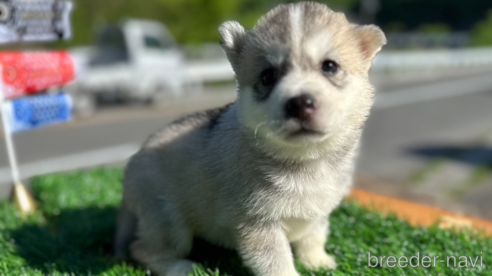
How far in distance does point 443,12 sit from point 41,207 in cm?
2759

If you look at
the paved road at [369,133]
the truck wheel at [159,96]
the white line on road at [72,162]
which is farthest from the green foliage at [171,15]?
the white line on road at [72,162]

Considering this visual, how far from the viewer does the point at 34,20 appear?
367 cm

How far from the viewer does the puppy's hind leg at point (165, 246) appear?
8.83 ft

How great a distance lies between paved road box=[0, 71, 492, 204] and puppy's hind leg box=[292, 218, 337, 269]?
409 centimetres

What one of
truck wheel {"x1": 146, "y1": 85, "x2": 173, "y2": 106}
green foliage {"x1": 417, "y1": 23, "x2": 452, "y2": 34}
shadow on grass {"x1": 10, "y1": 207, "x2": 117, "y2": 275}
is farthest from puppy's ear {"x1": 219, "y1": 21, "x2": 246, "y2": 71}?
green foliage {"x1": 417, "y1": 23, "x2": 452, "y2": 34}

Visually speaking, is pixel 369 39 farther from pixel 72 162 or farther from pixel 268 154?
pixel 72 162

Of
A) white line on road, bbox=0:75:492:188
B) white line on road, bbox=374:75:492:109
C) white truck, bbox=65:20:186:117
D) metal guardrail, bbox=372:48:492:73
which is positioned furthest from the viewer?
metal guardrail, bbox=372:48:492:73

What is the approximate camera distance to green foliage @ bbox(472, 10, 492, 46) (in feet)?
77.4

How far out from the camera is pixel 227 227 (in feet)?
8.13

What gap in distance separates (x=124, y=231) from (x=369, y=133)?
7.42 metres

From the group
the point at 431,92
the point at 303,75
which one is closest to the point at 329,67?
the point at 303,75

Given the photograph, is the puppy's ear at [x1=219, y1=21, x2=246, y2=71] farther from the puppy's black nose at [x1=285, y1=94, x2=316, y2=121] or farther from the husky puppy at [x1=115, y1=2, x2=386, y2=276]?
the puppy's black nose at [x1=285, y1=94, x2=316, y2=121]

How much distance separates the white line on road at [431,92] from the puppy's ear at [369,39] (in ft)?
36.6

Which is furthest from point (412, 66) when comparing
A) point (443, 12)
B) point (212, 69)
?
point (212, 69)
